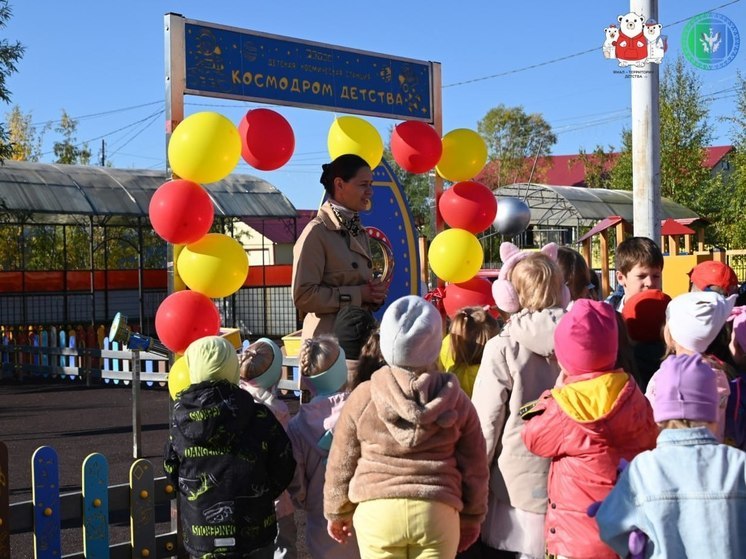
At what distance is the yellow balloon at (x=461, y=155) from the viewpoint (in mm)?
6977

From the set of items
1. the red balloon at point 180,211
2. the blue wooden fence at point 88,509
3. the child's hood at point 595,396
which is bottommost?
the blue wooden fence at point 88,509

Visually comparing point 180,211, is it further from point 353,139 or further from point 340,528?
point 340,528

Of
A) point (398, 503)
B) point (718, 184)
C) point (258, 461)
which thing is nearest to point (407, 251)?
point (258, 461)

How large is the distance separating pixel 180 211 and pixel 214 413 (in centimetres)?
194

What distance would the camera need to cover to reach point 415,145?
667 centimetres

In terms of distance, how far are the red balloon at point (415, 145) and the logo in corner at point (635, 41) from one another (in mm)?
1861

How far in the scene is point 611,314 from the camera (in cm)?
339

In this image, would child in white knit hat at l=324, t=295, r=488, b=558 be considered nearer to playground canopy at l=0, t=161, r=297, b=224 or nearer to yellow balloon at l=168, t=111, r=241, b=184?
yellow balloon at l=168, t=111, r=241, b=184

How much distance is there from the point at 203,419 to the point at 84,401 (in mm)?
11280

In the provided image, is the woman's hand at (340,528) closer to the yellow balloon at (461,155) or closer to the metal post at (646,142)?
the yellow balloon at (461,155)

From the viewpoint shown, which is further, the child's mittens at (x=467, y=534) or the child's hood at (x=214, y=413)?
the child's hood at (x=214, y=413)

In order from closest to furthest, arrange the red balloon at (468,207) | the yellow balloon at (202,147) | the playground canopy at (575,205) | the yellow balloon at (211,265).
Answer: the yellow balloon at (202,147) → the yellow balloon at (211,265) → the red balloon at (468,207) → the playground canopy at (575,205)

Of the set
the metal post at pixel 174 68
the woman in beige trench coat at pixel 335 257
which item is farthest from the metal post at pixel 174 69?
the woman in beige trench coat at pixel 335 257

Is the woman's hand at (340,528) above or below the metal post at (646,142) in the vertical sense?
below
